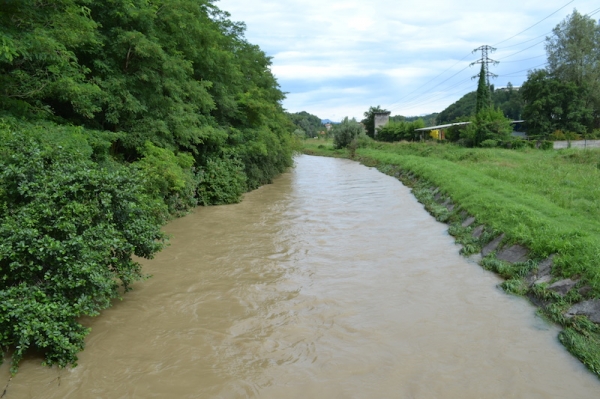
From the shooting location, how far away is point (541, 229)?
8984mm

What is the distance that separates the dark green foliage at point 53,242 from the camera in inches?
187

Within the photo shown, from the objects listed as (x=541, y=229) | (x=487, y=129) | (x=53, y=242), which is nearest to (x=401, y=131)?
(x=487, y=129)

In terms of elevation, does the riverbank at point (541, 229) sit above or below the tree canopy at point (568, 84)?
below

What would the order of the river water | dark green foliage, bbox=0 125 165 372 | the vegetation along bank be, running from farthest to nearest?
the vegetation along bank
the river water
dark green foliage, bbox=0 125 165 372

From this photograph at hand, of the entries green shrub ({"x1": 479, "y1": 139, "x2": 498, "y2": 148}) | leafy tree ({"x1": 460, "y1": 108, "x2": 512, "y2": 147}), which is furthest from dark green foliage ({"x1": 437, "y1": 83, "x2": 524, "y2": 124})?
green shrub ({"x1": 479, "y1": 139, "x2": 498, "y2": 148})

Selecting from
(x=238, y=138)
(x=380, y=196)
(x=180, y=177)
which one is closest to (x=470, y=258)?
(x=180, y=177)

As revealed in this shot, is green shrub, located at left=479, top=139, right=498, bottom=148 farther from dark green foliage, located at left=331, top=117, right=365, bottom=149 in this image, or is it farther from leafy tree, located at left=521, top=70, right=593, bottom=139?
dark green foliage, located at left=331, top=117, right=365, bottom=149

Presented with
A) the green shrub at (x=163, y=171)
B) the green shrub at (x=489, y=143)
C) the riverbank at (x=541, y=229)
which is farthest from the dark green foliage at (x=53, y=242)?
the green shrub at (x=489, y=143)

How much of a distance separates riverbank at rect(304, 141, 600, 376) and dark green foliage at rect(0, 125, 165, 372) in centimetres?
649

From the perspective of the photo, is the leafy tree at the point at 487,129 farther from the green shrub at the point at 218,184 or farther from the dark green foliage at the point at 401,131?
the green shrub at the point at 218,184

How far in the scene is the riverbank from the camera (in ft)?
21.0

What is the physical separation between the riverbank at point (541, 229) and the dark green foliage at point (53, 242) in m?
6.49

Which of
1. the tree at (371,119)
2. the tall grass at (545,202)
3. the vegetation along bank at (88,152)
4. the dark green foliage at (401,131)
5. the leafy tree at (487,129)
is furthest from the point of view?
the tree at (371,119)

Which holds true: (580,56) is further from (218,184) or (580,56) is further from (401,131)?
(218,184)
